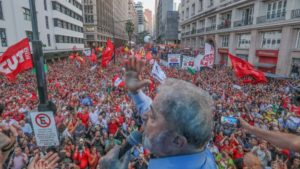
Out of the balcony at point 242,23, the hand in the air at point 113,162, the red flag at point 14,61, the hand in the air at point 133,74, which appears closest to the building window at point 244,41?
the balcony at point 242,23

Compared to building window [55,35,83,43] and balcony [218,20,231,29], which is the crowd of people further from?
building window [55,35,83,43]

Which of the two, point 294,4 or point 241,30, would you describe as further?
point 241,30

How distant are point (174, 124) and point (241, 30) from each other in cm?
2758

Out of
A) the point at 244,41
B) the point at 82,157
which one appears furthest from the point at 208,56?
the point at 244,41

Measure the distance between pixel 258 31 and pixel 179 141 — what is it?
2507 cm

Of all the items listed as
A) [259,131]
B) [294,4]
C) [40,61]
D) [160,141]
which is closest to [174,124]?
[160,141]

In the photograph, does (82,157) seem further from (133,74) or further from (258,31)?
(258,31)

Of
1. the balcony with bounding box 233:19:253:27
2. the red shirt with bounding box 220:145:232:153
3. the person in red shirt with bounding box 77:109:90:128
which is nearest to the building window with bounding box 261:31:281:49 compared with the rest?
the balcony with bounding box 233:19:253:27

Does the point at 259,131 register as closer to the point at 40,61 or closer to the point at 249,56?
the point at 40,61

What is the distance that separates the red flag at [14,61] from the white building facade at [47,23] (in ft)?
20.8

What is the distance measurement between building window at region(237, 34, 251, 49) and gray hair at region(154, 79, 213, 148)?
2646 centimetres

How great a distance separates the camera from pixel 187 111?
991 mm

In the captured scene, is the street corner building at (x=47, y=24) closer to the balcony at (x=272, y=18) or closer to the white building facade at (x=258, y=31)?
the white building facade at (x=258, y=31)

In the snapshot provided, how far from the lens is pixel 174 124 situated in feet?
3.28
